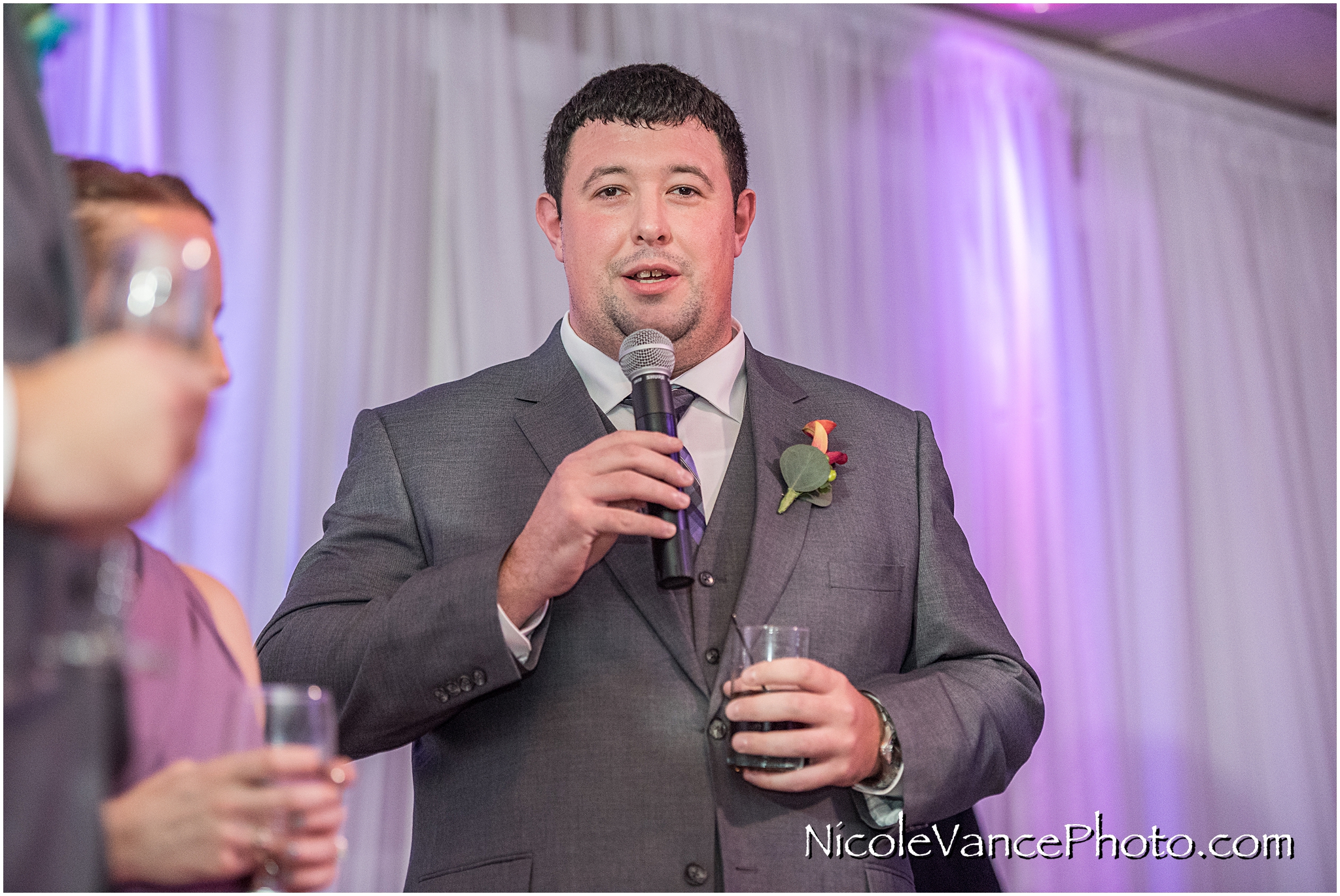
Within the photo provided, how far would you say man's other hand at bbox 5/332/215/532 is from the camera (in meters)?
0.83

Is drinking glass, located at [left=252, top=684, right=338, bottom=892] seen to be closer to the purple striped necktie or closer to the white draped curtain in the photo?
the purple striped necktie

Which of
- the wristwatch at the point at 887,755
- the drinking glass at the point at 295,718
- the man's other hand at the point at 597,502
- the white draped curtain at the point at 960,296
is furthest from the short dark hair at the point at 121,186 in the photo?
the white draped curtain at the point at 960,296

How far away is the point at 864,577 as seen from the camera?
6.93ft

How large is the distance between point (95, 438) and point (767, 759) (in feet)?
3.80

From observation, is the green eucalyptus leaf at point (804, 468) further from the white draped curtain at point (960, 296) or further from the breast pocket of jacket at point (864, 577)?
the white draped curtain at point (960, 296)

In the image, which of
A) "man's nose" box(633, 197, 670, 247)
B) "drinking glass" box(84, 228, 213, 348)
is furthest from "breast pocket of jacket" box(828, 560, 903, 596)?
"drinking glass" box(84, 228, 213, 348)

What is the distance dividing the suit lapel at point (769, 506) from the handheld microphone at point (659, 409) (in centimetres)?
13

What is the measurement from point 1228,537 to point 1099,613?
74 centimetres

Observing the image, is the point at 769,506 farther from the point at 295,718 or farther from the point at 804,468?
the point at 295,718

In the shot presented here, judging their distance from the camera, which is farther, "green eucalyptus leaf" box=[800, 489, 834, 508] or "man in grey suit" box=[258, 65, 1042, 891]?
"green eucalyptus leaf" box=[800, 489, 834, 508]

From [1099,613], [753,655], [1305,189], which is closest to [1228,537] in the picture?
[1099,613]

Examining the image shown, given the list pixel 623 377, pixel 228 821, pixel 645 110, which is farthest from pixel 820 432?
pixel 228 821

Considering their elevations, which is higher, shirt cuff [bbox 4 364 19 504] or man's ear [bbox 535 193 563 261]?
man's ear [bbox 535 193 563 261]

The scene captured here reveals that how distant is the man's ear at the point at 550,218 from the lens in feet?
8.17
